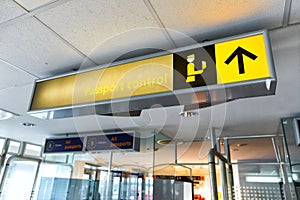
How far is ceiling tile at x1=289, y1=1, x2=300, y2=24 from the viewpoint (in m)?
1.09

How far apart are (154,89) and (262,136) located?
294 centimetres

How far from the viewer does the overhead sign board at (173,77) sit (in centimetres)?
106

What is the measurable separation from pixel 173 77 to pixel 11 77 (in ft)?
4.92

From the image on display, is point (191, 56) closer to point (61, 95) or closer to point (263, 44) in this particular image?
point (263, 44)

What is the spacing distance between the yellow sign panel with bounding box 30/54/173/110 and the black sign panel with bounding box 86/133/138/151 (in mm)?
2182

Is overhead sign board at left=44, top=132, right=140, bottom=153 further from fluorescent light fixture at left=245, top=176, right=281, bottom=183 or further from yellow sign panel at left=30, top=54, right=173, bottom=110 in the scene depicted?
yellow sign panel at left=30, top=54, right=173, bottom=110

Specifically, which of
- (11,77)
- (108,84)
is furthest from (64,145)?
(108,84)

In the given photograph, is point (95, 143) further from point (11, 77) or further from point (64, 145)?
point (11, 77)

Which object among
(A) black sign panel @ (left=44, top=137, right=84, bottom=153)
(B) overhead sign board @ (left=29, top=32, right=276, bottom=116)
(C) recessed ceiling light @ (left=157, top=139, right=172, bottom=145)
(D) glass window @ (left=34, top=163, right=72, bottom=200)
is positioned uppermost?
(C) recessed ceiling light @ (left=157, top=139, right=172, bottom=145)

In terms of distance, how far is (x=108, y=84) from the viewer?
54.6 inches

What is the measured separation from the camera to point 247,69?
106 centimetres

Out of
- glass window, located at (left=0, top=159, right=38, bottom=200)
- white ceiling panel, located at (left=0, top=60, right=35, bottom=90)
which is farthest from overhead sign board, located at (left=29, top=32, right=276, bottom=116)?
glass window, located at (left=0, top=159, right=38, bottom=200)

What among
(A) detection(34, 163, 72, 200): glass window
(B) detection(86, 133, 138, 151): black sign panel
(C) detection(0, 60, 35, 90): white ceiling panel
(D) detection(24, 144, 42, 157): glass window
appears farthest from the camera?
(D) detection(24, 144, 42, 157): glass window

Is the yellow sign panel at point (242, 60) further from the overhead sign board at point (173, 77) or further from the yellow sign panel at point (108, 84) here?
the yellow sign panel at point (108, 84)
